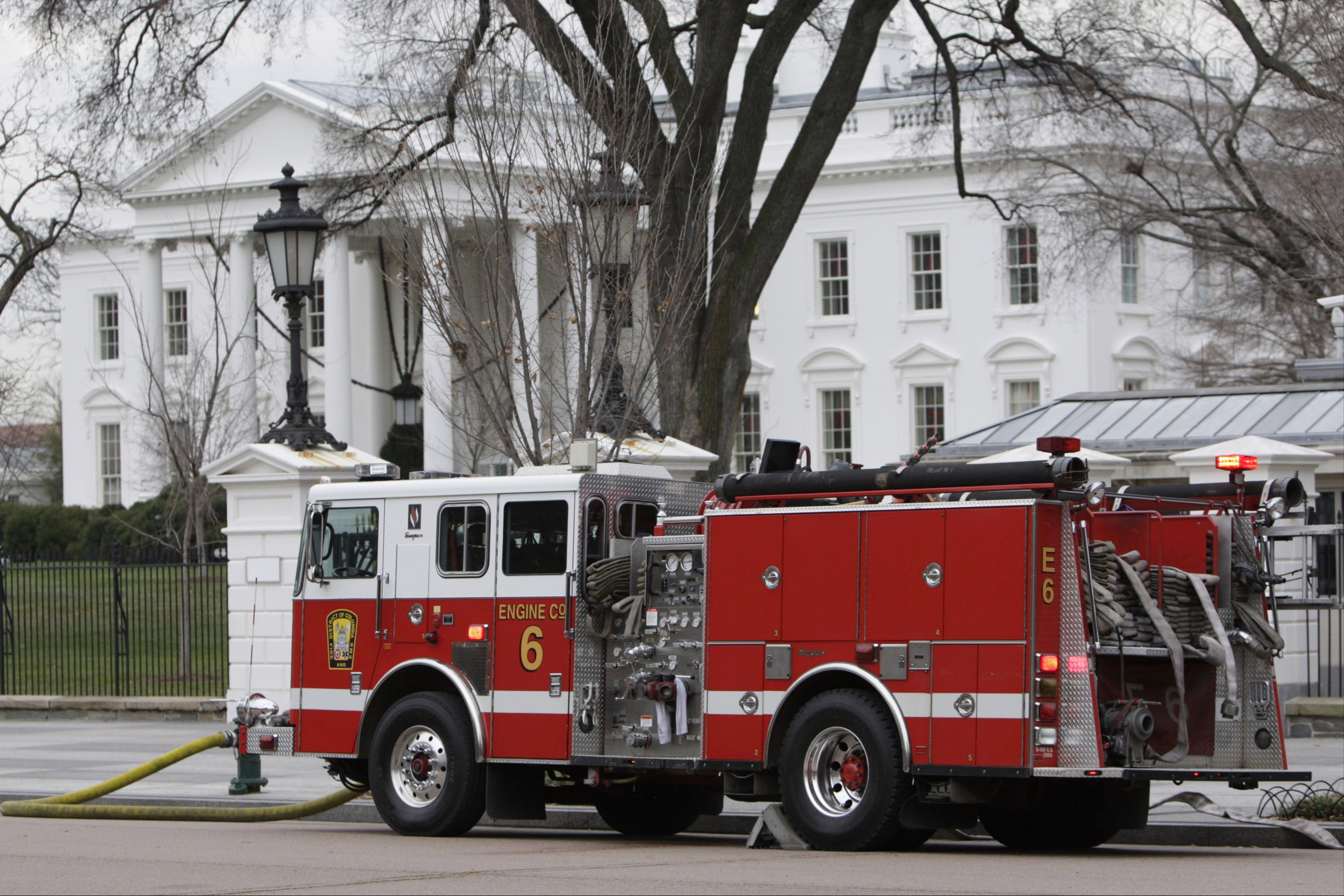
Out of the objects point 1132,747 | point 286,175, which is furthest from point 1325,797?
point 286,175

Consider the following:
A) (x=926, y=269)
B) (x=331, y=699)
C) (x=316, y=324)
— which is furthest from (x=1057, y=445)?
(x=316, y=324)

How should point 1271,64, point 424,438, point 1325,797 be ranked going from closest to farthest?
point 1325,797 → point 1271,64 → point 424,438

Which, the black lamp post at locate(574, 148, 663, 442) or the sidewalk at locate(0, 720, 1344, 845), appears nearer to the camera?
the sidewalk at locate(0, 720, 1344, 845)

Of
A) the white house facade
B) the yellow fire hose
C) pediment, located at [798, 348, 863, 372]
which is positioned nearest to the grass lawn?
the yellow fire hose

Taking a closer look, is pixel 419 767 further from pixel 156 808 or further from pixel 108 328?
pixel 108 328

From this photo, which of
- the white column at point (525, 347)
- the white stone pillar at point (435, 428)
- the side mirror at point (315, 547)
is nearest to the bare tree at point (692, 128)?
the white column at point (525, 347)

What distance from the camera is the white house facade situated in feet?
164

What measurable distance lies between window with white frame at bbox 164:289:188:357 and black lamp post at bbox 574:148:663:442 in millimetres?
35732

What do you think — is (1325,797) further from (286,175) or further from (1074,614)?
(286,175)

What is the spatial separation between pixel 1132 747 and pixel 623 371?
8.15 meters

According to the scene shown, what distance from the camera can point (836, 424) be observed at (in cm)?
5434

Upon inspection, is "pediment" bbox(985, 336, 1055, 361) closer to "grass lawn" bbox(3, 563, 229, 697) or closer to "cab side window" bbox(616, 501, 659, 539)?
"grass lawn" bbox(3, 563, 229, 697)

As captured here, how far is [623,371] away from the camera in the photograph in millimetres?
18109

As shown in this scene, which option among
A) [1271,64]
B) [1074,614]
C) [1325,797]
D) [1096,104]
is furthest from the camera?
[1096,104]
